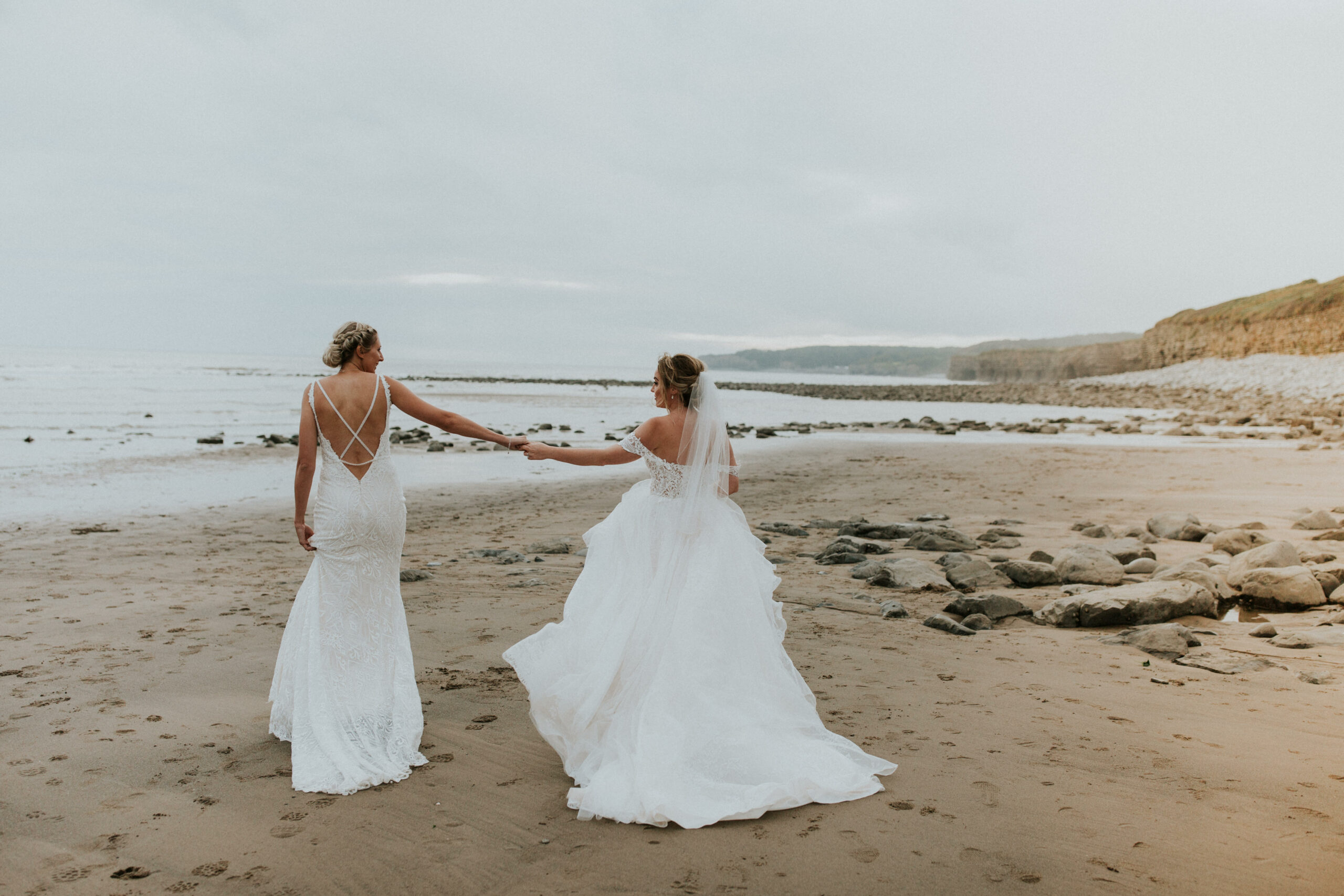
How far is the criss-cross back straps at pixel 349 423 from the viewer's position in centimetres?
440

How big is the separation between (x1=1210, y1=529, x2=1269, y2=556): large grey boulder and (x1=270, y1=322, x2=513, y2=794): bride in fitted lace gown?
9.09 meters

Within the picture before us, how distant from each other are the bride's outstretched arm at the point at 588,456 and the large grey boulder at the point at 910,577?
4.49 meters

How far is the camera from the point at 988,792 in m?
4.00

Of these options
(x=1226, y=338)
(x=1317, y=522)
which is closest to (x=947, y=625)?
(x=1317, y=522)

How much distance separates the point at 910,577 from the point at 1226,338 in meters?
71.6

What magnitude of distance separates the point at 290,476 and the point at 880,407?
36039 mm

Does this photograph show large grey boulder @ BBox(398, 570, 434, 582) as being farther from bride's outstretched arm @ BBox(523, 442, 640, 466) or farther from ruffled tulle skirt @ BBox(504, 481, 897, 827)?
ruffled tulle skirt @ BBox(504, 481, 897, 827)

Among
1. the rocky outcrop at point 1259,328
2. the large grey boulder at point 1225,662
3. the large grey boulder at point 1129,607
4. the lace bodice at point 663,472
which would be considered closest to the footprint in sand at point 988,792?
the lace bodice at point 663,472

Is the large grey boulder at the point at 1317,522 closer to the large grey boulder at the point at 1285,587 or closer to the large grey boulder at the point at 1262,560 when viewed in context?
the large grey boulder at the point at 1262,560

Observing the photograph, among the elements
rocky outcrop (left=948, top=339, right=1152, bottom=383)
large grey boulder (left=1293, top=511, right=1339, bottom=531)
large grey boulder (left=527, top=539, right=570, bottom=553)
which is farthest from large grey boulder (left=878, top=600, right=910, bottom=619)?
rocky outcrop (left=948, top=339, right=1152, bottom=383)

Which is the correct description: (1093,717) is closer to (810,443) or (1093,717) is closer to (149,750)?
(149,750)

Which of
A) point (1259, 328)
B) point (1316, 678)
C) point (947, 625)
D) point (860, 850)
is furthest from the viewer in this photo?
point (1259, 328)

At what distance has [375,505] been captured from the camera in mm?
4523

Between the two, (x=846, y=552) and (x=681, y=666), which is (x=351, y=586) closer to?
(x=681, y=666)
